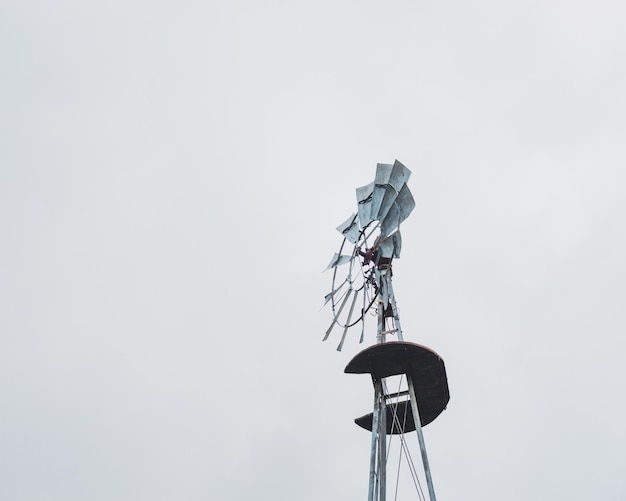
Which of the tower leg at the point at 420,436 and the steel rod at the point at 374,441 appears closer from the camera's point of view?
the tower leg at the point at 420,436

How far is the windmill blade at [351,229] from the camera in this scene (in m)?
20.9

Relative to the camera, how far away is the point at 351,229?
21109 mm

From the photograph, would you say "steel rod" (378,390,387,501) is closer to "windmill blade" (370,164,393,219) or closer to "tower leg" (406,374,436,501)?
"tower leg" (406,374,436,501)

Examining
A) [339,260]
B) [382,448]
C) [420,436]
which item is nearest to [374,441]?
[382,448]

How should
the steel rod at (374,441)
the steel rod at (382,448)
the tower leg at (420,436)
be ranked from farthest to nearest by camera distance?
the steel rod at (382,448) < the steel rod at (374,441) < the tower leg at (420,436)

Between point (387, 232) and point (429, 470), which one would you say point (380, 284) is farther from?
point (429, 470)

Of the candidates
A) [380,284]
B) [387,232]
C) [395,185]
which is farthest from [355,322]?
[395,185]

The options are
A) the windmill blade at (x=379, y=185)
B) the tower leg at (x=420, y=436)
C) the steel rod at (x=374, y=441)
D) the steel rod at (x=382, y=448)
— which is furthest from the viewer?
Result: the windmill blade at (x=379, y=185)

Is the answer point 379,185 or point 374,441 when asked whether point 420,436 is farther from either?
point 379,185

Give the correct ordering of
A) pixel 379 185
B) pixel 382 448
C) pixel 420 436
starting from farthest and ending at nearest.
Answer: pixel 379 185 < pixel 382 448 < pixel 420 436

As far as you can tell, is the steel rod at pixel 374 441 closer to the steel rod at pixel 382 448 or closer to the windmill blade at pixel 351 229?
the steel rod at pixel 382 448

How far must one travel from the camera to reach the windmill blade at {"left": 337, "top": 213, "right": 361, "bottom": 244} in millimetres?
20906

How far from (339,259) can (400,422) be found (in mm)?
5179

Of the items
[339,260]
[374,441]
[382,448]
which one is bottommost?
[382,448]
